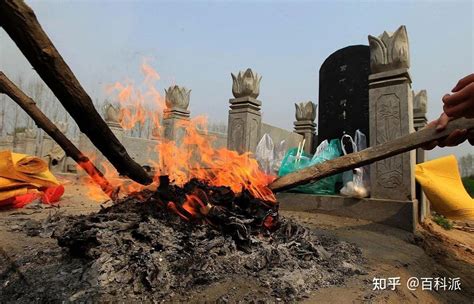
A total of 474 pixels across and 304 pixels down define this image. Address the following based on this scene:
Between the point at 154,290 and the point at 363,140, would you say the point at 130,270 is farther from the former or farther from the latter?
the point at 363,140

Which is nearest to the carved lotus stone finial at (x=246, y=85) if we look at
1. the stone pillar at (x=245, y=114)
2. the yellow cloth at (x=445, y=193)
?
the stone pillar at (x=245, y=114)

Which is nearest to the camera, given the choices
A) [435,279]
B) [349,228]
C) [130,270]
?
[130,270]

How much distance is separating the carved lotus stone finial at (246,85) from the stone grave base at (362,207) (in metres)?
2.96

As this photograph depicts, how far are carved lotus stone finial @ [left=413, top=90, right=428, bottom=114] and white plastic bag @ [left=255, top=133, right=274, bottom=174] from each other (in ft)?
17.1

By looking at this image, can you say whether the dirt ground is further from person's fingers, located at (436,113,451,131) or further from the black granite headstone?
the black granite headstone

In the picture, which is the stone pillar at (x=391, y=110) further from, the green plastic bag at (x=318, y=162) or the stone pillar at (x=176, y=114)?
the stone pillar at (x=176, y=114)

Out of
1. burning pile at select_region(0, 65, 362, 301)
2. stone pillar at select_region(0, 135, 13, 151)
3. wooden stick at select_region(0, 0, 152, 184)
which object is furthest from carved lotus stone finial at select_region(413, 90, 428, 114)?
stone pillar at select_region(0, 135, 13, 151)

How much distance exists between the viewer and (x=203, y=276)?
83.4 inches

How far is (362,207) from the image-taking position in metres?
4.83

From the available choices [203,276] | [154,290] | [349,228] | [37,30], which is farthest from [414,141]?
[37,30]

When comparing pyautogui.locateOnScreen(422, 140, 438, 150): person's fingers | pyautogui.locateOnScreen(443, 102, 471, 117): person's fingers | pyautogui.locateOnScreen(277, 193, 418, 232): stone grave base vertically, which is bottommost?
pyautogui.locateOnScreen(277, 193, 418, 232): stone grave base

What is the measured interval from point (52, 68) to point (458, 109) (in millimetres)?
2914

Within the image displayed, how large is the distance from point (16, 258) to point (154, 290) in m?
1.52

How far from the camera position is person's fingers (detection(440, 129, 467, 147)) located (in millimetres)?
2816
